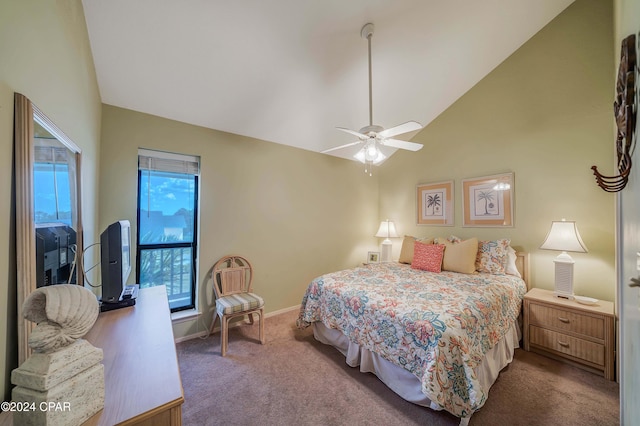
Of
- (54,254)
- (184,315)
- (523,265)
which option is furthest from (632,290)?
(184,315)

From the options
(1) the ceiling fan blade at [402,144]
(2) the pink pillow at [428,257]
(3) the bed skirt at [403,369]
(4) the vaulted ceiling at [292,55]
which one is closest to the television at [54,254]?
(4) the vaulted ceiling at [292,55]

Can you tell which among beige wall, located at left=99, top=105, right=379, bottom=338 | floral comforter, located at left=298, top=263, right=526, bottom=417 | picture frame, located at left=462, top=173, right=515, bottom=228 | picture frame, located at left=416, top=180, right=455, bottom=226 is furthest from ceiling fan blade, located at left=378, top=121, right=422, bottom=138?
picture frame, located at left=416, top=180, right=455, bottom=226

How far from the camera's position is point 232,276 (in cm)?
291

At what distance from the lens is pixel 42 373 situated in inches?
24.6

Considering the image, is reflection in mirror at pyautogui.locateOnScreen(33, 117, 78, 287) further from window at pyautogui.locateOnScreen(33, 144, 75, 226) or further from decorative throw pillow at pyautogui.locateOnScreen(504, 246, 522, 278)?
decorative throw pillow at pyautogui.locateOnScreen(504, 246, 522, 278)

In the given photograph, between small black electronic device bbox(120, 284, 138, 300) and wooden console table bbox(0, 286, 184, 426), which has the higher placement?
small black electronic device bbox(120, 284, 138, 300)

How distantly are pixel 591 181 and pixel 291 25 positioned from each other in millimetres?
3261

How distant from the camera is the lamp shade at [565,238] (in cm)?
228

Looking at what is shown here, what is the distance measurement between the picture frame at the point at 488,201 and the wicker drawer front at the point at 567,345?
3.98 feet

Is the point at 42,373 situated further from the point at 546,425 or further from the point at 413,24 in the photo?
the point at 413,24

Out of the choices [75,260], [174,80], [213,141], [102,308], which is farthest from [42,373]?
[213,141]

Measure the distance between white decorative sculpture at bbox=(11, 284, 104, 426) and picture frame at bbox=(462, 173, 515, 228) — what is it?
3.78 meters

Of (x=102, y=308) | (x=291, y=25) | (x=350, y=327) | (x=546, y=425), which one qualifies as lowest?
(x=546, y=425)

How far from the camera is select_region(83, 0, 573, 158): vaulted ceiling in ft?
6.14
